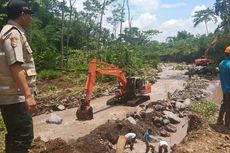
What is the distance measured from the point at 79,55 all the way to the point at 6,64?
81.2 ft

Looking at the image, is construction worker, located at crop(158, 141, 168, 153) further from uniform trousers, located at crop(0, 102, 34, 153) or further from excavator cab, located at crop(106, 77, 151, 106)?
excavator cab, located at crop(106, 77, 151, 106)

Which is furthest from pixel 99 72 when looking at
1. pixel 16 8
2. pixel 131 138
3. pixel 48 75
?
pixel 48 75

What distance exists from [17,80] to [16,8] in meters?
0.82

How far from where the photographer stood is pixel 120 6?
51219 mm

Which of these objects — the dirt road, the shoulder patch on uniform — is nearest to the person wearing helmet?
the dirt road

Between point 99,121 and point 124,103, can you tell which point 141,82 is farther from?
point 99,121

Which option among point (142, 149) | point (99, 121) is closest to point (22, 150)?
point (142, 149)

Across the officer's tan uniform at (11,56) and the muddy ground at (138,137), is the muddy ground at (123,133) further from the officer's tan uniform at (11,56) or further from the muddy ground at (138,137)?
the officer's tan uniform at (11,56)

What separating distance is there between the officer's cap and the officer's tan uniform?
9 cm

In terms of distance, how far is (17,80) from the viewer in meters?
4.12

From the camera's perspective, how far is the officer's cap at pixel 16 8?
432 cm

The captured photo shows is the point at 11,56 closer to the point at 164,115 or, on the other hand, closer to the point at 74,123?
the point at 74,123

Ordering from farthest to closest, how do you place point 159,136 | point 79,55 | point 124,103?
1. point 79,55
2. point 124,103
3. point 159,136

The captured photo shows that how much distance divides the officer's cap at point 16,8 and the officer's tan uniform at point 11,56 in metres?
0.09
